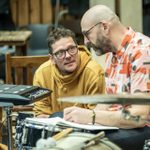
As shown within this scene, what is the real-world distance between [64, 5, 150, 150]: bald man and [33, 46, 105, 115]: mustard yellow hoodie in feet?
1.20

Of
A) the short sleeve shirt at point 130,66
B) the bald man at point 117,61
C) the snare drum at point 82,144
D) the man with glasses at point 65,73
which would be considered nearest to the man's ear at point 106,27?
the bald man at point 117,61

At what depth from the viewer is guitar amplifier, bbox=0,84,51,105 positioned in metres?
2.77

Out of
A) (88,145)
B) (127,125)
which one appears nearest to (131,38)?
(127,125)

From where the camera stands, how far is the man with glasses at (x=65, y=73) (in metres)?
3.45

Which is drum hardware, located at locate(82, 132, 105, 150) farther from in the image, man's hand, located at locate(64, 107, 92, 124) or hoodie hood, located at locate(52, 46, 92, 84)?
hoodie hood, located at locate(52, 46, 92, 84)

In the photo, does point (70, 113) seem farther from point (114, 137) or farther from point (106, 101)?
point (106, 101)

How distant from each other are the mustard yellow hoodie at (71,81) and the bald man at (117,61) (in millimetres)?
365

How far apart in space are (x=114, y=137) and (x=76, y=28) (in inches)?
225

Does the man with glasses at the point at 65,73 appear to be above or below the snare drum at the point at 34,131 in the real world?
above

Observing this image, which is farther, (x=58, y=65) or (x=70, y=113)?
(x=58, y=65)

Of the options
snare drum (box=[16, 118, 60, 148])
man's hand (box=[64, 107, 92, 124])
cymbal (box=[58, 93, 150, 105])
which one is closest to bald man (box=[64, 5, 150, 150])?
man's hand (box=[64, 107, 92, 124])

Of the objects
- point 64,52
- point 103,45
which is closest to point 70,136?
point 103,45

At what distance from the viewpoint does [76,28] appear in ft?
27.6

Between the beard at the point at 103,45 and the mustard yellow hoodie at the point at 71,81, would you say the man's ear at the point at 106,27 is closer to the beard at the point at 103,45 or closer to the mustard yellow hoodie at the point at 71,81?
the beard at the point at 103,45
